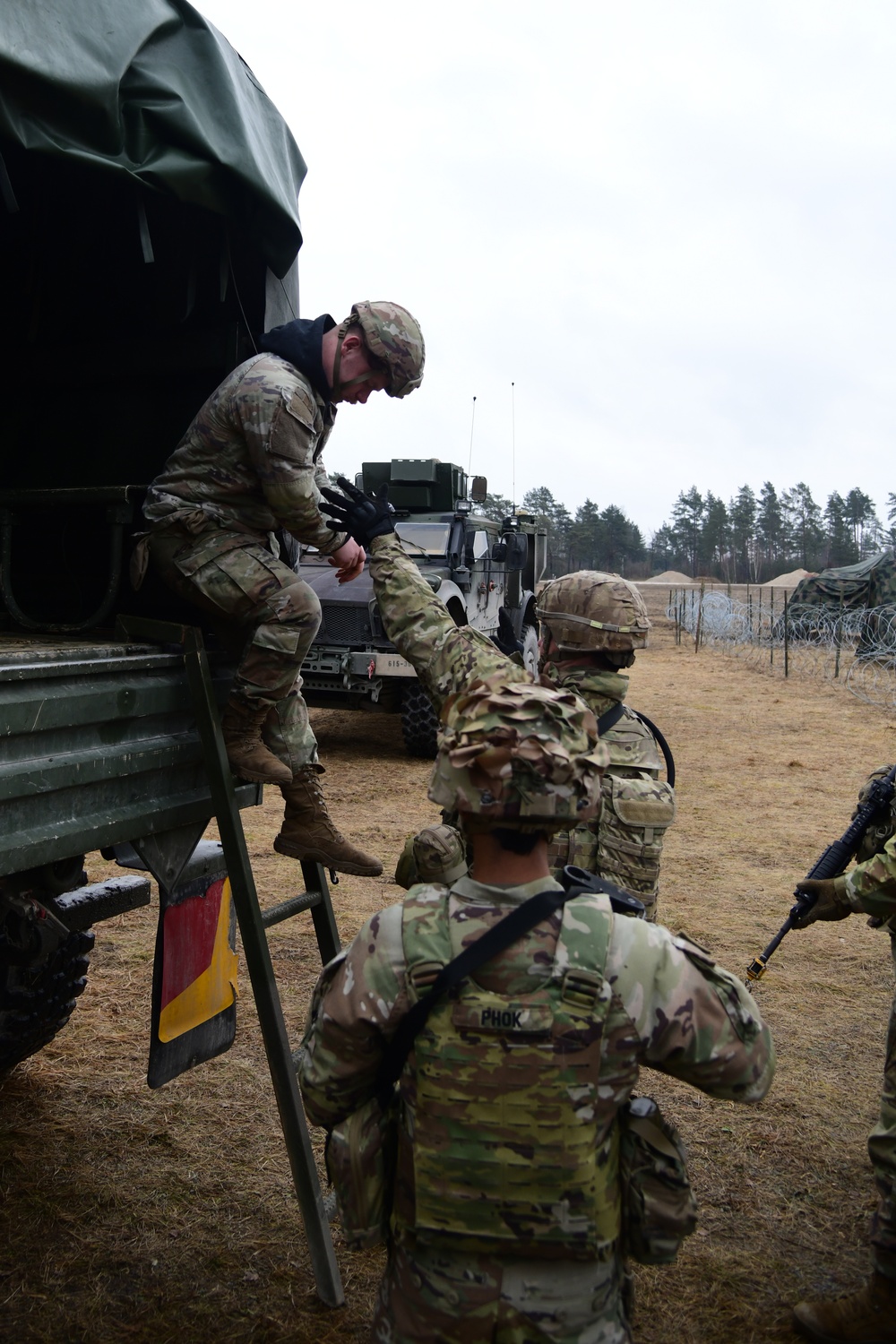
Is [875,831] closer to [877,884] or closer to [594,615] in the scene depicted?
[877,884]

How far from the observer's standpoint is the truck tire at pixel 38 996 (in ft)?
10.7

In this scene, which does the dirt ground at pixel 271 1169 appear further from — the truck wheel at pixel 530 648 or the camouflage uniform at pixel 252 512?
the truck wheel at pixel 530 648

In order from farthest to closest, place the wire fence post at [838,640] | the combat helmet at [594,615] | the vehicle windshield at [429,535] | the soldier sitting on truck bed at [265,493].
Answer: the wire fence post at [838,640] → the vehicle windshield at [429,535] → the combat helmet at [594,615] → the soldier sitting on truck bed at [265,493]

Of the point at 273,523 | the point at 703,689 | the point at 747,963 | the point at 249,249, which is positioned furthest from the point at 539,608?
the point at 703,689

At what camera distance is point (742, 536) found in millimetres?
70562

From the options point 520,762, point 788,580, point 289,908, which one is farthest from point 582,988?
point 788,580

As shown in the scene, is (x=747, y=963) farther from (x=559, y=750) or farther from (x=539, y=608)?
(x=559, y=750)

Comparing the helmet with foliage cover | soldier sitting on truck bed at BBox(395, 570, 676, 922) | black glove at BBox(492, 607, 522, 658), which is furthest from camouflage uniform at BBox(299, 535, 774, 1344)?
black glove at BBox(492, 607, 522, 658)

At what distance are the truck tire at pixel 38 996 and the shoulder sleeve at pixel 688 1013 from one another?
6.95ft

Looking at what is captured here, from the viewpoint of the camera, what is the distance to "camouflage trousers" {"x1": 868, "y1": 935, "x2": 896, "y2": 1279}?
256 centimetres

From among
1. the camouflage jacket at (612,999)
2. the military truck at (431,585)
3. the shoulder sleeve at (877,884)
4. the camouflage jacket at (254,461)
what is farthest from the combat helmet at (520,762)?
the military truck at (431,585)

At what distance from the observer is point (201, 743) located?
2678 mm

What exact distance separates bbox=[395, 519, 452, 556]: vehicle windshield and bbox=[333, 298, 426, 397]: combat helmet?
24.0 feet

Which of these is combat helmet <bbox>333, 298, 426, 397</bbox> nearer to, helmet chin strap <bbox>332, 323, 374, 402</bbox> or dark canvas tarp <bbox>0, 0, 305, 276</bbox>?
helmet chin strap <bbox>332, 323, 374, 402</bbox>
